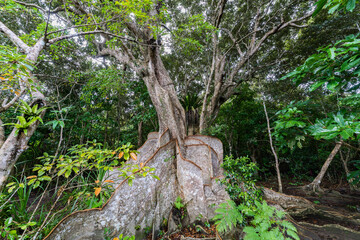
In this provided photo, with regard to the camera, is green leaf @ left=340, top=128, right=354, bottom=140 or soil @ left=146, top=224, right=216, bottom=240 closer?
green leaf @ left=340, top=128, right=354, bottom=140

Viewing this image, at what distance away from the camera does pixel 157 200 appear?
2500 millimetres

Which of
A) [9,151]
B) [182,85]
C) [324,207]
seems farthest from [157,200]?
[182,85]

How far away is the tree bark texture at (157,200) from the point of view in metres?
1.76

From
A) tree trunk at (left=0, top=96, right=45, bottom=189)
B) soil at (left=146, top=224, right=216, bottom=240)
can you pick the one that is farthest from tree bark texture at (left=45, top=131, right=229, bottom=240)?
tree trunk at (left=0, top=96, right=45, bottom=189)

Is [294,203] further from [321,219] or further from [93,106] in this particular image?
[93,106]

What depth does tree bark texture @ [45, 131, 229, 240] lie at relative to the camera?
176cm

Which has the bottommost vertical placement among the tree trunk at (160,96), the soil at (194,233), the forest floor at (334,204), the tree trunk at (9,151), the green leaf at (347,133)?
the forest floor at (334,204)

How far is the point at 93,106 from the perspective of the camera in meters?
5.12

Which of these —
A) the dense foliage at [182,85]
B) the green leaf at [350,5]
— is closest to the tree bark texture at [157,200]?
the dense foliage at [182,85]

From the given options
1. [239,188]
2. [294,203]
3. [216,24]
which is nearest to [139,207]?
[239,188]

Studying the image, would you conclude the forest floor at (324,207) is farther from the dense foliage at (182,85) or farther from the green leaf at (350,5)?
the green leaf at (350,5)

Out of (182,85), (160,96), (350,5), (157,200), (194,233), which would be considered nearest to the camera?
(350,5)

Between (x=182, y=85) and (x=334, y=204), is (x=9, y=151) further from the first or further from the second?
(x=182, y=85)

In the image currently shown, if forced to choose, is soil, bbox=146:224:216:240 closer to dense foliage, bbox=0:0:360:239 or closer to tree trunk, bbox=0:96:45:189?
dense foliage, bbox=0:0:360:239
